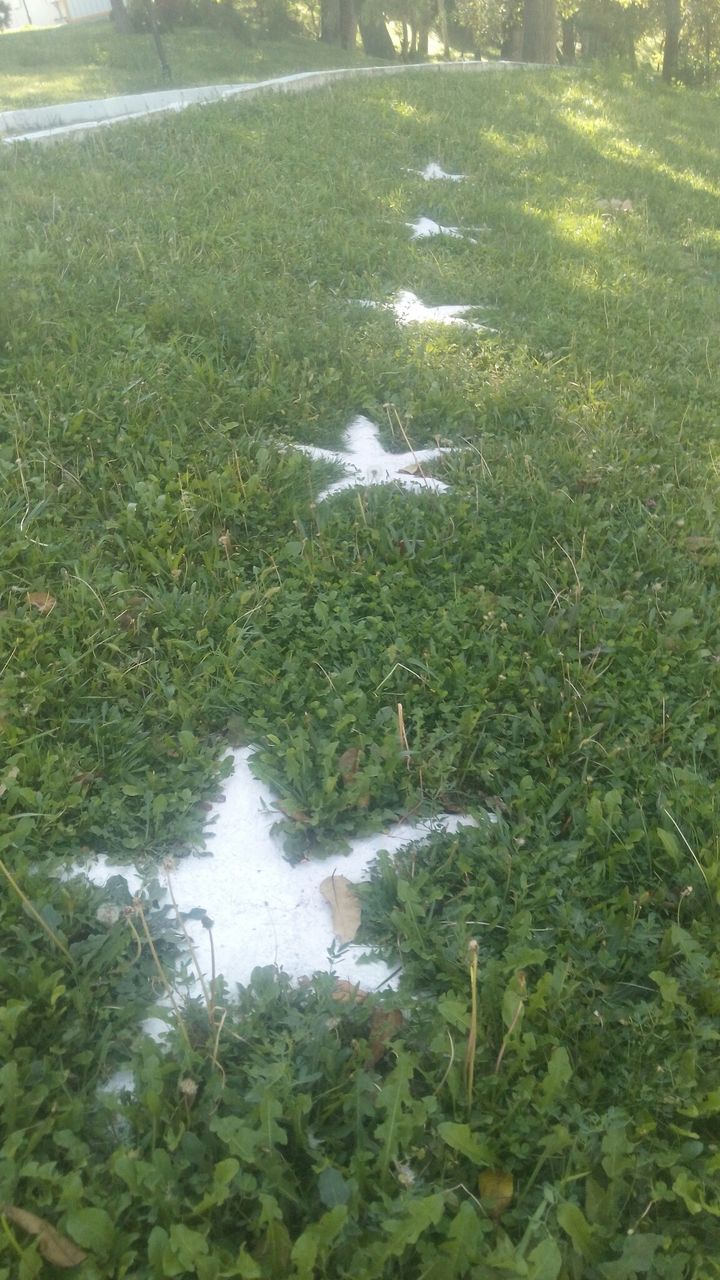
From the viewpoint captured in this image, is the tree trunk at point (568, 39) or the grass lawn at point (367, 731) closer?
the grass lawn at point (367, 731)

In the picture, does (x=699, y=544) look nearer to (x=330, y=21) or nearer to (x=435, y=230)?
(x=435, y=230)

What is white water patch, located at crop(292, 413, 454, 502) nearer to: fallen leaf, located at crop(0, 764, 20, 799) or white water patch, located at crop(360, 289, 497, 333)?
white water patch, located at crop(360, 289, 497, 333)

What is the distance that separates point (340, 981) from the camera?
96.0 inches

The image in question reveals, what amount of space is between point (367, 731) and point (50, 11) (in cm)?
2595

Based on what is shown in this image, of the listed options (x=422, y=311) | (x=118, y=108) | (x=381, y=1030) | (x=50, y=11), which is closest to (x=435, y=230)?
(x=422, y=311)

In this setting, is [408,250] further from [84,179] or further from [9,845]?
[9,845]

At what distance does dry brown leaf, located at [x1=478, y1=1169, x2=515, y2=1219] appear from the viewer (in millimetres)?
1963

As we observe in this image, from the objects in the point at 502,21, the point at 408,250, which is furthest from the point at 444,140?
the point at 502,21

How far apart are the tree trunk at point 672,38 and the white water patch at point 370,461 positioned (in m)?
17.1

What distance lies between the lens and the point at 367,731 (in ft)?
10.0

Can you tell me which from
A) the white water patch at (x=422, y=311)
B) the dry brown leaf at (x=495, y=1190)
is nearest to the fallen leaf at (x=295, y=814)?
the dry brown leaf at (x=495, y=1190)

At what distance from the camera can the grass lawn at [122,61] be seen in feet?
42.5

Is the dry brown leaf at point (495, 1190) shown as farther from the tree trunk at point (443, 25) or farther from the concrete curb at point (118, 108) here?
the tree trunk at point (443, 25)

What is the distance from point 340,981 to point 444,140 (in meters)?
10.1
